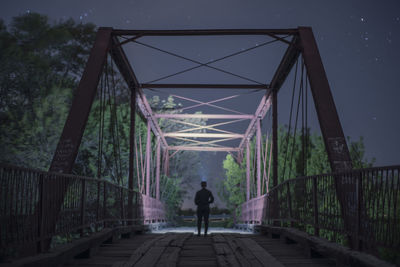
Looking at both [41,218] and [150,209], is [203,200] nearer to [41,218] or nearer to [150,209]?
[150,209]

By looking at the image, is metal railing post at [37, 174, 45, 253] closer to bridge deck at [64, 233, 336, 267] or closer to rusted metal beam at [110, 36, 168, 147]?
bridge deck at [64, 233, 336, 267]

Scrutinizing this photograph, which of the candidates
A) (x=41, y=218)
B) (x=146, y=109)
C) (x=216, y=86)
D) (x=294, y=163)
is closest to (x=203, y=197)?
(x=216, y=86)

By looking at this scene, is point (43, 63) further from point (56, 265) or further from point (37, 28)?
point (56, 265)

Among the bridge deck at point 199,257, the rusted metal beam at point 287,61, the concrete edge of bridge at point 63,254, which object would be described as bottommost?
the bridge deck at point 199,257

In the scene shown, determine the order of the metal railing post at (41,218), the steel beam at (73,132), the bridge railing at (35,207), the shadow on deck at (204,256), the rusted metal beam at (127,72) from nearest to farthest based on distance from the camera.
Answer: the bridge railing at (35,207)
the shadow on deck at (204,256)
the metal railing post at (41,218)
the steel beam at (73,132)
the rusted metal beam at (127,72)

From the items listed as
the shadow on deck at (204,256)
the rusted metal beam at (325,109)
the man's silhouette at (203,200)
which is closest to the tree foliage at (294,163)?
the man's silhouette at (203,200)

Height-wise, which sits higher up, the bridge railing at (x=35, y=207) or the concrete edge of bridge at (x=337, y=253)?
the bridge railing at (x=35, y=207)

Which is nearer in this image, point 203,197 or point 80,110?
point 80,110

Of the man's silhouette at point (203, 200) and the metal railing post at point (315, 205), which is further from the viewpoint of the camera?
the man's silhouette at point (203, 200)

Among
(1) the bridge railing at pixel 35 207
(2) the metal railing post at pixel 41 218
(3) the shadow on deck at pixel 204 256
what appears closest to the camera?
(1) the bridge railing at pixel 35 207

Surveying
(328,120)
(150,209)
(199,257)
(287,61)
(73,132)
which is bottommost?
(199,257)

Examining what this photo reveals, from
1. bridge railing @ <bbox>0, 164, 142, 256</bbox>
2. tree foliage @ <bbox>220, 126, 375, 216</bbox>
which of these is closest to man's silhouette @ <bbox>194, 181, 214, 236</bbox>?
bridge railing @ <bbox>0, 164, 142, 256</bbox>

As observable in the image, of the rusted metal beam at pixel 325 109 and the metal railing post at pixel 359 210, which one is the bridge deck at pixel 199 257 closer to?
the metal railing post at pixel 359 210

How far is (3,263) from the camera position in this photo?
13.8ft
